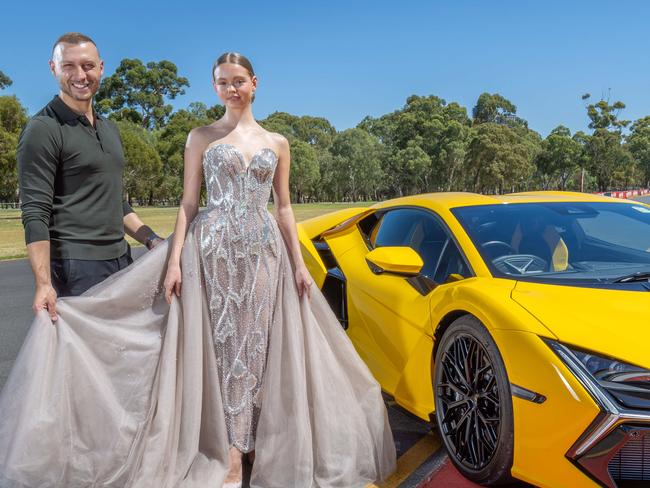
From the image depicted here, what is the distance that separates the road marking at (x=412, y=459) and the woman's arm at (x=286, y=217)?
3.20 feet

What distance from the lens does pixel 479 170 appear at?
224 feet

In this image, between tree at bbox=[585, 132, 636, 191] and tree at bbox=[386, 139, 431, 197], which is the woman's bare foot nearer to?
tree at bbox=[386, 139, 431, 197]

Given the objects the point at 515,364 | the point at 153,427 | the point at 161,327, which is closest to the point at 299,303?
the point at 161,327

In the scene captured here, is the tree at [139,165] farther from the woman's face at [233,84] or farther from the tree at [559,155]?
the woman's face at [233,84]

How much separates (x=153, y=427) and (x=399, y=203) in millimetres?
2238


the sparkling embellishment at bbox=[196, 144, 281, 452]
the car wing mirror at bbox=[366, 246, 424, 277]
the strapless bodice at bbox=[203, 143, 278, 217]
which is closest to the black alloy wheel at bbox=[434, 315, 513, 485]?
the car wing mirror at bbox=[366, 246, 424, 277]

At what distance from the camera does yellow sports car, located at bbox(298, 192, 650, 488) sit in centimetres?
216

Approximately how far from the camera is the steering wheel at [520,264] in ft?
10.1

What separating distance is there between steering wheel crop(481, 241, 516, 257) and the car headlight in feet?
3.34

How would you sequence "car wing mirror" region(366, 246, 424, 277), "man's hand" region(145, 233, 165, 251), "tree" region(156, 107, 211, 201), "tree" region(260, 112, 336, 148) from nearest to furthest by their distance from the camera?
1. "man's hand" region(145, 233, 165, 251)
2. "car wing mirror" region(366, 246, 424, 277)
3. "tree" region(156, 107, 211, 201)
4. "tree" region(260, 112, 336, 148)

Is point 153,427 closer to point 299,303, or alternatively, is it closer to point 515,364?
point 299,303

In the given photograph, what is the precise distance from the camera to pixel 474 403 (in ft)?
9.04

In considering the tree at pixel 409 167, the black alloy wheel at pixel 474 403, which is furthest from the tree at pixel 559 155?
the black alloy wheel at pixel 474 403

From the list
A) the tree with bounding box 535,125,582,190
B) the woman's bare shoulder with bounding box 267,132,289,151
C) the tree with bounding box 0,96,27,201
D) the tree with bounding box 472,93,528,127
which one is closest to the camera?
the woman's bare shoulder with bounding box 267,132,289,151
